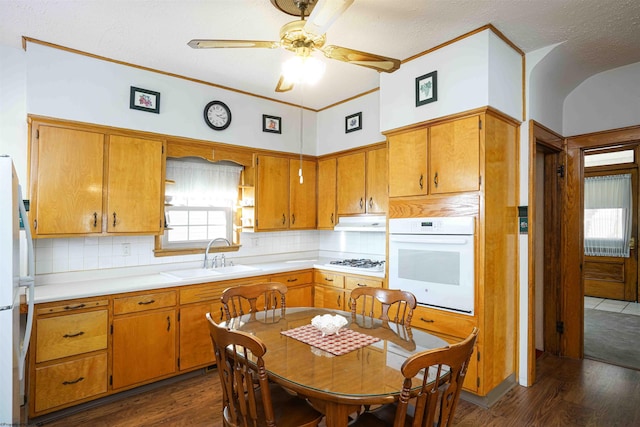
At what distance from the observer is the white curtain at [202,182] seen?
143 inches

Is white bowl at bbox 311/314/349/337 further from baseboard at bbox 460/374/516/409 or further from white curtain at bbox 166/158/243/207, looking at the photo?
white curtain at bbox 166/158/243/207

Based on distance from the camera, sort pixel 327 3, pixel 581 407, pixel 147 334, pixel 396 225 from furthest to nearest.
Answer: pixel 396 225
pixel 147 334
pixel 581 407
pixel 327 3

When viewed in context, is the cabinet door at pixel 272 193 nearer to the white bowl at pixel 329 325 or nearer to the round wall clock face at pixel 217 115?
the round wall clock face at pixel 217 115

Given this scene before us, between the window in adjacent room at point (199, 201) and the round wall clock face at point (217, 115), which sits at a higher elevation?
the round wall clock face at point (217, 115)

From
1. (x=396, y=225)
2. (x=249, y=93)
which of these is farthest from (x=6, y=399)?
(x=249, y=93)

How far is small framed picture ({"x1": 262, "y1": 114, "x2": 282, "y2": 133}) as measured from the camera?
13.3 ft

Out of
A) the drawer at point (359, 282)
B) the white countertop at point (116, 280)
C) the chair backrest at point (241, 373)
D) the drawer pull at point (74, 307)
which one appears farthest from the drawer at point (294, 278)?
the chair backrest at point (241, 373)

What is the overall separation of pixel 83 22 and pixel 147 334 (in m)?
2.37

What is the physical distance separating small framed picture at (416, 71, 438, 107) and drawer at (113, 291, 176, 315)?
Answer: 8.69ft

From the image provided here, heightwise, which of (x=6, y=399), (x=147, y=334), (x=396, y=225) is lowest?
(x=147, y=334)

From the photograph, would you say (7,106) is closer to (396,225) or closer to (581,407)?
(396,225)

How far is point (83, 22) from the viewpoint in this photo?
97.5 inches

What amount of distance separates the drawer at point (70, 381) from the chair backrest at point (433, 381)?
7.89 feet

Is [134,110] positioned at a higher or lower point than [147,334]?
higher
